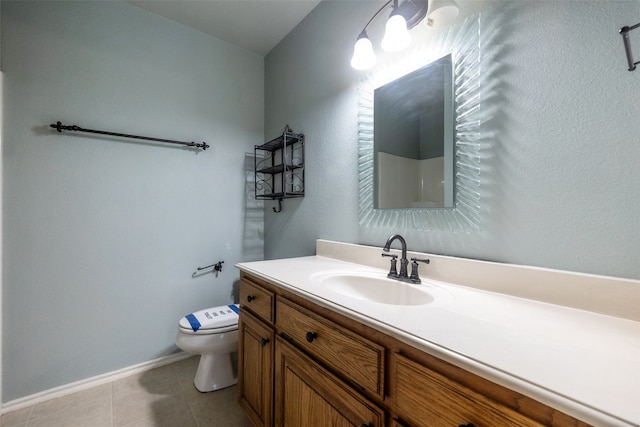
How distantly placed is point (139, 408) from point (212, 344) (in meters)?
0.50

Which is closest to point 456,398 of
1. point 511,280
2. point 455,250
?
point 511,280

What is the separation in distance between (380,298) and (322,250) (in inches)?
24.2

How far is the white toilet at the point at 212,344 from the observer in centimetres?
157

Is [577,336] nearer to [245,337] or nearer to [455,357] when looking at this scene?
[455,357]

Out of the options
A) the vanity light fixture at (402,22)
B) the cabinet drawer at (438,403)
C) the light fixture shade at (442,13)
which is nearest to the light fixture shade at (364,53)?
the vanity light fixture at (402,22)

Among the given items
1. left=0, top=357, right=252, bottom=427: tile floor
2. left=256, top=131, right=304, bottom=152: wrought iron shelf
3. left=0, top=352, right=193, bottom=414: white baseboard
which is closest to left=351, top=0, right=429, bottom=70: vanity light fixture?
left=256, top=131, right=304, bottom=152: wrought iron shelf

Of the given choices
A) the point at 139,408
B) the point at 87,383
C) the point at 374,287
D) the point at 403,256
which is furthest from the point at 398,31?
the point at 87,383

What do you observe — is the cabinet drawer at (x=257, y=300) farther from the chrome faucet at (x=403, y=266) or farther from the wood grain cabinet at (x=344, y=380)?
the chrome faucet at (x=403, y=266)

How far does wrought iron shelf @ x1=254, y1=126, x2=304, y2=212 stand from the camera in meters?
1.92

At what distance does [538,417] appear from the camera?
0.42 m

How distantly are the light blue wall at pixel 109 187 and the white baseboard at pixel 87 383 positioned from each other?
33 mm

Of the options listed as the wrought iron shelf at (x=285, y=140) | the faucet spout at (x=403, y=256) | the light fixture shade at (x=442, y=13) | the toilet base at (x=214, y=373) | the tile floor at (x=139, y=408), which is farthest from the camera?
the wrought iron shelf at (x=285, y=140)

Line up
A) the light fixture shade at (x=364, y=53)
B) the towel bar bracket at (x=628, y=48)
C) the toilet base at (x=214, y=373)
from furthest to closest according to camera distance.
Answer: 1. the toilet base at (x=214, y=373)
2. the light fixture shade at (x=364, y=53)
3. the towel bar bracket at (x=628, y=48)

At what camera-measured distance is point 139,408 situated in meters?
1.48
